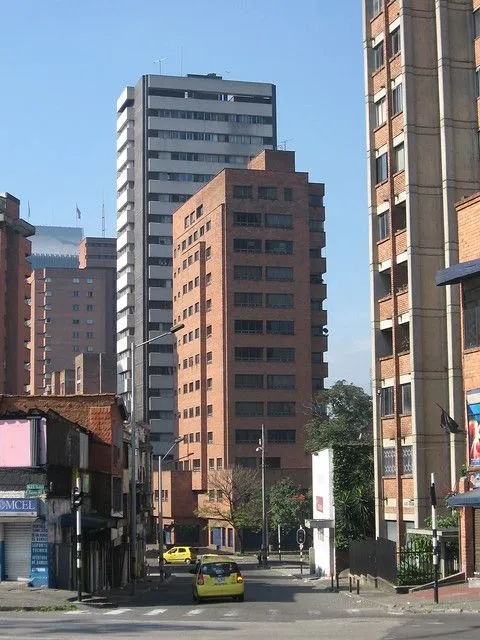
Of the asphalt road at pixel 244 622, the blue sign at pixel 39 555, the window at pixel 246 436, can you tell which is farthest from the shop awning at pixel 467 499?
the window at pixel 246 436

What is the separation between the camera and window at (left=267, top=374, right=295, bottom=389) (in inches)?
4887

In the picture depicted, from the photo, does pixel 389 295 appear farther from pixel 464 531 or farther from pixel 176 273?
pixel 176 273

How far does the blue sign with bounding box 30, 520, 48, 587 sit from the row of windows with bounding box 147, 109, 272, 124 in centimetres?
13140

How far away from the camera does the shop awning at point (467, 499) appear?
131ft

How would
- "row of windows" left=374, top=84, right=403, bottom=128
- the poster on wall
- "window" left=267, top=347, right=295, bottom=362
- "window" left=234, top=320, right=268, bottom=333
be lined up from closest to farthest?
Answer: the poster on wall → "row of windows" left=374, top=84, right=403, bottom=128 → "window" left=267, top=347, right=295, bottom=362 → "window" left=234, top=320, right=268, bottom=333

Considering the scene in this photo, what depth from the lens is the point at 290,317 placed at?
126 m

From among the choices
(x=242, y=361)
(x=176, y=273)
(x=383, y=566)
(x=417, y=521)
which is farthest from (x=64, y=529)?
(x=176, y=273)

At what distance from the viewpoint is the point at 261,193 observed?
12888 centimetres

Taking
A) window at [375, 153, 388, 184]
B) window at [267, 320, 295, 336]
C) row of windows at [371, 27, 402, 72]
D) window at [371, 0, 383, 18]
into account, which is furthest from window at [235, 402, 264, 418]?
window at [371, 0, 383, 18]

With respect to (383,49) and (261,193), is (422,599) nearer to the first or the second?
(383,49)

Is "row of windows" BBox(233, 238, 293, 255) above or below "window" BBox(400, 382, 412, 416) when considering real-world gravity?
above

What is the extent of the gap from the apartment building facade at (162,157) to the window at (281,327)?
3574 cm

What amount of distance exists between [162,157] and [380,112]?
364 ft

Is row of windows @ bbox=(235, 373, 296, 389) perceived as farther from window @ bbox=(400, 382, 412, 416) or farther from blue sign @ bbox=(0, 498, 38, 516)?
blue sign @ bbox=(0, 498, 38, 516)
